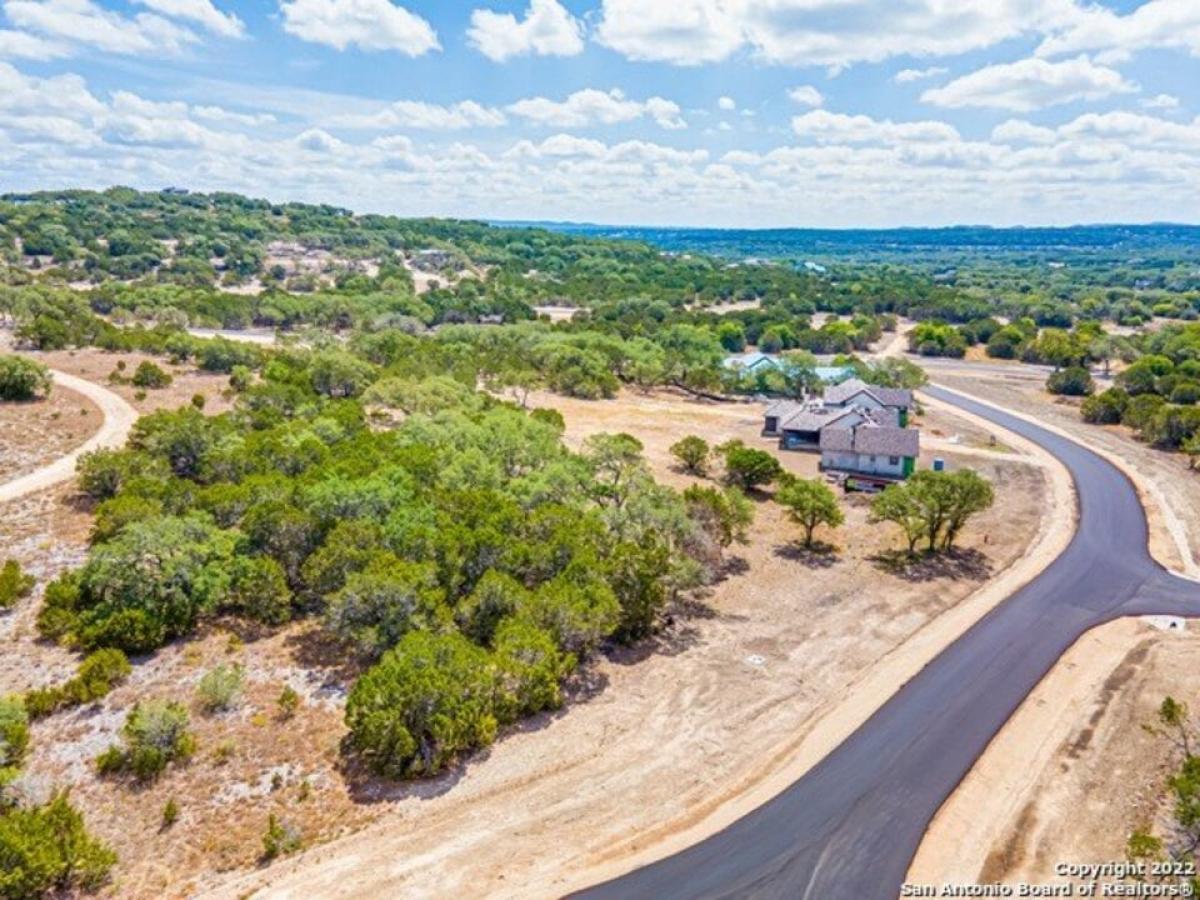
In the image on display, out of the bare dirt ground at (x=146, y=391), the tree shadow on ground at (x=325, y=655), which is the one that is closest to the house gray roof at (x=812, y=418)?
the tree shadow on ground at (x=325, y=655)

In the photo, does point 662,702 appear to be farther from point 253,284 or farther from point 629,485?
point 253,284

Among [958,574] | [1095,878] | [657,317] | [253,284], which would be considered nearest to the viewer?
[1095,878]

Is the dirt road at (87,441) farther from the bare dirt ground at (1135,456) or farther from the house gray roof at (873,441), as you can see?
the bare dirt ground at (1135,456)

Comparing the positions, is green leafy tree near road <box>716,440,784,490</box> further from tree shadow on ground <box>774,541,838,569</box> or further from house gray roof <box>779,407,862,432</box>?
house gray roof <box>779,407,862,432</box>

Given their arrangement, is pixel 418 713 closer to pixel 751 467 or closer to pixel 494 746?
pixel 494 746

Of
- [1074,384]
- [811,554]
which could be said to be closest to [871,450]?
[811,554]

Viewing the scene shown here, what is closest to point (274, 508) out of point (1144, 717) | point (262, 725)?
point (262, 725)
